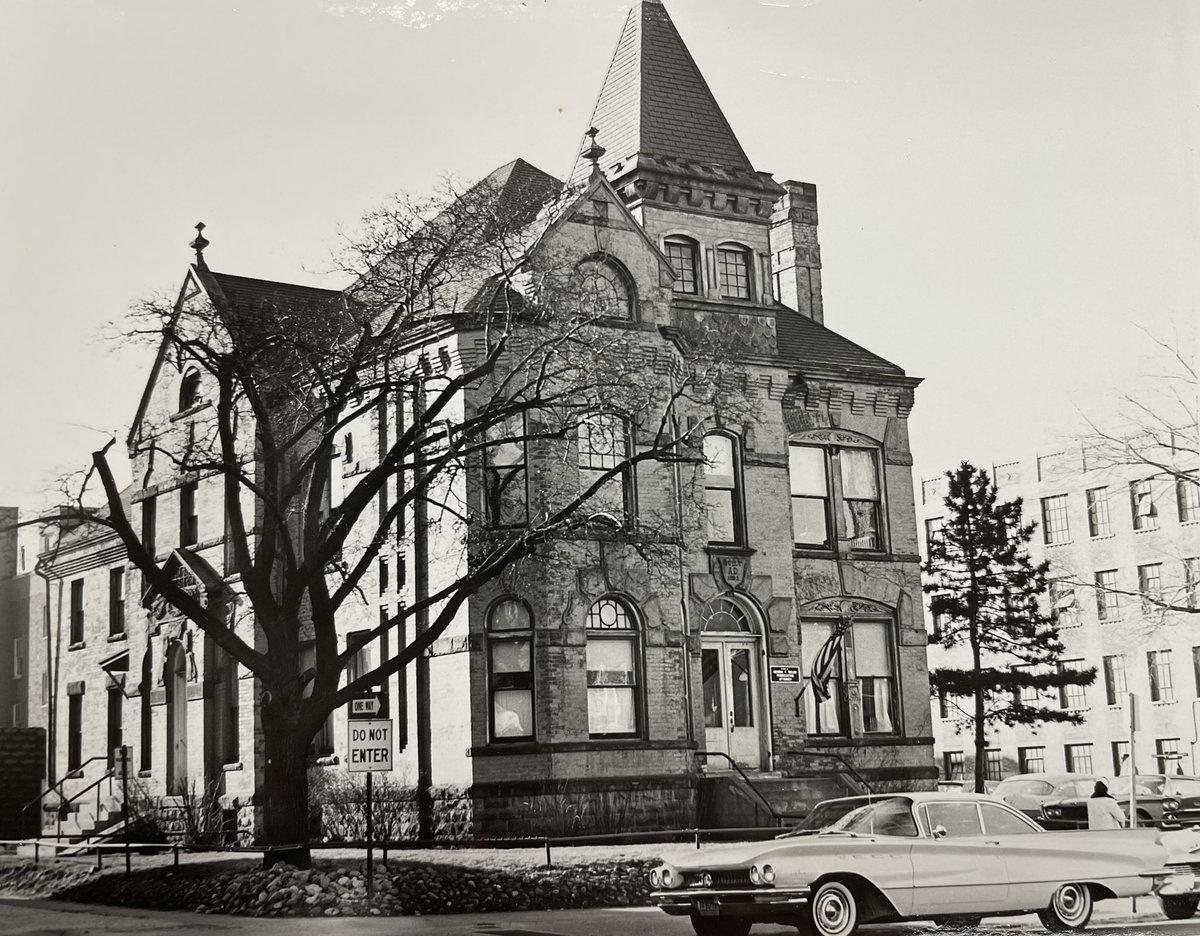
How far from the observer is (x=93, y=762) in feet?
86.1

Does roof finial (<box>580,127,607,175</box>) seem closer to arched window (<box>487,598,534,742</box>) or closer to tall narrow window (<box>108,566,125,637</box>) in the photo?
arched window (<box>487,598,534,742</box>)

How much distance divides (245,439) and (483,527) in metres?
7.25

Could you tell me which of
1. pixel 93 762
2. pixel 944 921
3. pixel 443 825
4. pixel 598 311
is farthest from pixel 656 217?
pixel 944 921

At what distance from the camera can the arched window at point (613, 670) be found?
26.1 meters

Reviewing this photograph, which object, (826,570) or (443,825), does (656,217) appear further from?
(443,825)

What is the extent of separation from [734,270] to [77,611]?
1386 centimetres

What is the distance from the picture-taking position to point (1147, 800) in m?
27.4

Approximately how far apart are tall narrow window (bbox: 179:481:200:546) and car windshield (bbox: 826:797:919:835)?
17890 millimetres

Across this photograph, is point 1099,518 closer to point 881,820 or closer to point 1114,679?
point 1114,679

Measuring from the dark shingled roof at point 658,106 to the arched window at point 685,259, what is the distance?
66.6 inches

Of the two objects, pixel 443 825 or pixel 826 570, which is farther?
pixel 826 570

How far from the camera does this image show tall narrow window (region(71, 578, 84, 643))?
25203 mm

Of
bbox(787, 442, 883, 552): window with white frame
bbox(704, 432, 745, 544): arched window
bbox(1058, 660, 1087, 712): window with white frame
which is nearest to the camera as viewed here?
bbox(704, 432, 745, 544): arched window

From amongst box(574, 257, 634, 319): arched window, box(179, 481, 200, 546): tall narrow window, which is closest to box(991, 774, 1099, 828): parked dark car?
box(574, 257, 634, 319): arched window
